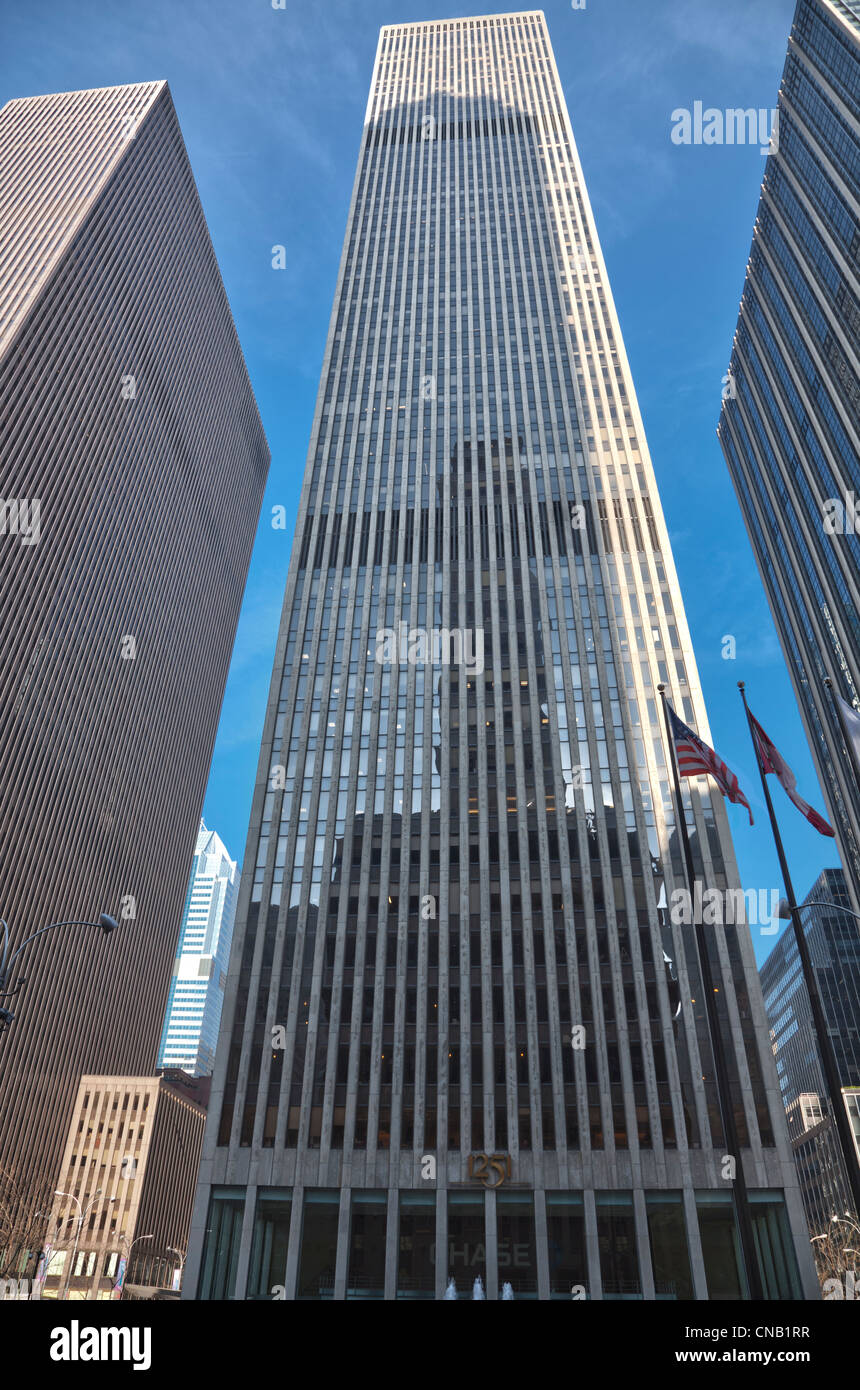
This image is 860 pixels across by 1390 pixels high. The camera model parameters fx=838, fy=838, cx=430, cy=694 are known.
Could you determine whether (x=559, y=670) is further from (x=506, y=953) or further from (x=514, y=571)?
(x=506, y=953)

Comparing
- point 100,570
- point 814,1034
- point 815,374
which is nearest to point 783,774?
point 815,374

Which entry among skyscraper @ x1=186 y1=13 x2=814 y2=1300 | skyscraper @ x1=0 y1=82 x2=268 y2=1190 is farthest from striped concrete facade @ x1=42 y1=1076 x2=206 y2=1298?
skyscraper @ x1=186 y1=13 x2=814 y2=1300

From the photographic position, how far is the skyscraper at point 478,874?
151 feet

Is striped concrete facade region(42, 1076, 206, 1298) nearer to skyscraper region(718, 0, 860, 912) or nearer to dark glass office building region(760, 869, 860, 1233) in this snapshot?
dark glass office building region(760, 869, 860, 1233)

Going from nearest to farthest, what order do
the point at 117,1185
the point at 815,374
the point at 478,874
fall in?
the point at 478,874
the point at 815,374
the point at 117,1185

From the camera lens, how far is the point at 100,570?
11256 centimetres

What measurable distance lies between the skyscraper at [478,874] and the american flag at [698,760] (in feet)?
94.7

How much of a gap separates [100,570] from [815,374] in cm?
9341

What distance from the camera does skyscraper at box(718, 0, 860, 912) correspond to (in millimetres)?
91000

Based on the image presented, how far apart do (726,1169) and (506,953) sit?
16.6m

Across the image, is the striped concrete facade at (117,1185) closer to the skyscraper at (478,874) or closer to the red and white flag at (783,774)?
the skyscraper at (478,874)

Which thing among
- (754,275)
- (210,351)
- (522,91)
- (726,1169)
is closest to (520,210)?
(522,91)

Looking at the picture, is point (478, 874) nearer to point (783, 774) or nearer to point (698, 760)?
point (698, 760)

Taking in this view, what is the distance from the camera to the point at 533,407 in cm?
8119
